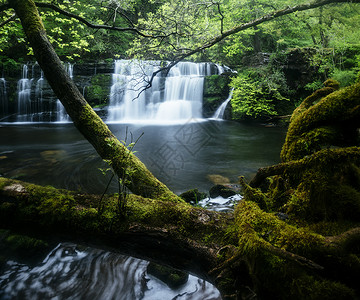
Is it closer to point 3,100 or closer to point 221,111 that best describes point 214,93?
point 221,111

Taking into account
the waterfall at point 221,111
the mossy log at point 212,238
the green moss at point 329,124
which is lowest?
the mossy log at point 212,238

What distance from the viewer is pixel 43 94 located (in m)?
18.5

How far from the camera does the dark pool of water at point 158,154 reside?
741 centimetres

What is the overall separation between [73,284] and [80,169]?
18.7 feet

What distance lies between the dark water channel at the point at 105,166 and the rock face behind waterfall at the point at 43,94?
2.24 meters

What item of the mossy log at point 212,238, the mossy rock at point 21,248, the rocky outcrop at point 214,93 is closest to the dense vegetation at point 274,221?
the mossy log at point 212,238

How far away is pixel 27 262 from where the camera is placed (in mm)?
3428

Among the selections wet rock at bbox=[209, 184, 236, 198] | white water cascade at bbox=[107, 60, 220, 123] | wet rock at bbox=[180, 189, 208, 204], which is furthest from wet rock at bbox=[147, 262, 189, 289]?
white water cascade at bbox=[107, 60, 220, 123]

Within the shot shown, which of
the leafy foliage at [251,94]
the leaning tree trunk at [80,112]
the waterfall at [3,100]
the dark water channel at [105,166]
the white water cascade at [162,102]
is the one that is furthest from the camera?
the white water cascade at [162,102]

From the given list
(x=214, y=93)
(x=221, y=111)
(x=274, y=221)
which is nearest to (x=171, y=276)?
(x=274, y=221)

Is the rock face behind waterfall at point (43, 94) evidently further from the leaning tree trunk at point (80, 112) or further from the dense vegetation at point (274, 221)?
the dense vegetation at point (274, 221)

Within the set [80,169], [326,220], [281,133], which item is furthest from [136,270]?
[281,133]

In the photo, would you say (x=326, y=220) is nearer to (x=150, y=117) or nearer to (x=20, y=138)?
(x=20, y=138)

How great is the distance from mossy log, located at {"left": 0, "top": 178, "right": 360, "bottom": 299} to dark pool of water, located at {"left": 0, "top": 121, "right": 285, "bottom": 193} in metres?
4.44
